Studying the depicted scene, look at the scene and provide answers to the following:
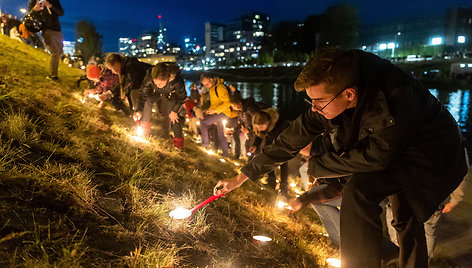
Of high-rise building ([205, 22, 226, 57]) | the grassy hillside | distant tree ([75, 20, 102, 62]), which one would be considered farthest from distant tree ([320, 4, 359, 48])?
high-rise building ([205, 22, 226, 57])

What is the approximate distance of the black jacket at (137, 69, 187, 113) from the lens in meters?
5.64

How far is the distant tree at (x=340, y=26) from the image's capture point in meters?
→ 69.1

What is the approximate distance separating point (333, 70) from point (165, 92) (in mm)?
4176

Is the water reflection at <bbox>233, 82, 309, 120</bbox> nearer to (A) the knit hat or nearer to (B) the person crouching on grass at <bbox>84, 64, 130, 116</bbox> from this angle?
(B) the person crouching on grass at <bbox>84, 64, 130, 116</bbox>

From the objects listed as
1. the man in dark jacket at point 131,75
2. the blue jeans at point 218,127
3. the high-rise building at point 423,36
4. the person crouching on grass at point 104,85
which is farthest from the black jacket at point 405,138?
the high-rise building at point 423,36

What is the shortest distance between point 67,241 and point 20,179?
790 millimetres

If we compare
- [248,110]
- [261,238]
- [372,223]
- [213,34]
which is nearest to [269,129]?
[248,110]

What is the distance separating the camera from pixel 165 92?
5.70 m

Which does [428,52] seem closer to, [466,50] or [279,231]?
[466,50]

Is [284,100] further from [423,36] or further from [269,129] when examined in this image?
[423,36]

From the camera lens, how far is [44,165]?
274 cm

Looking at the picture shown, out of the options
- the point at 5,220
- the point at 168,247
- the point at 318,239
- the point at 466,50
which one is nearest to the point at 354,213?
the point at 168,247

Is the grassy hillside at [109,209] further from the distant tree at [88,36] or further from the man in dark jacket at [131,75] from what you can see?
the distant tree at [88,36]

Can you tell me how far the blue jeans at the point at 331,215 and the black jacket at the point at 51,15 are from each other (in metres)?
6.52
